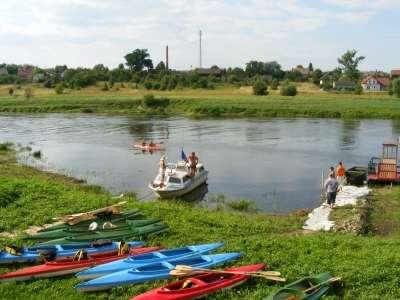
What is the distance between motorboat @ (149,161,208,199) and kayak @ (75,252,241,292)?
12.8m

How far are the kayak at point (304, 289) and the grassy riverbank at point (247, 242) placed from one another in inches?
14.6

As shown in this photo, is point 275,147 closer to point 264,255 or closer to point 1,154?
point 1,154

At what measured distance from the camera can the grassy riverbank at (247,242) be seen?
12633 millimetres

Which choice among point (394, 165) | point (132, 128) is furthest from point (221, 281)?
point (132, 128)

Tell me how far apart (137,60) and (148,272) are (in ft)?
463

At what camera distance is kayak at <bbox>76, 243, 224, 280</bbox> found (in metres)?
13.2

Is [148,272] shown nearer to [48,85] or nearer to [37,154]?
[37,154]

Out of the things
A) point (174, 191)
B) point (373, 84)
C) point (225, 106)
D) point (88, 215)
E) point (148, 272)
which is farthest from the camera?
point (373, 84)

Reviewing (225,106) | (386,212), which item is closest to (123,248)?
(386,212)

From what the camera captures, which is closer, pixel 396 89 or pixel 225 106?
pixel 225 106

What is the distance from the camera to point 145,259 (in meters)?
14.0

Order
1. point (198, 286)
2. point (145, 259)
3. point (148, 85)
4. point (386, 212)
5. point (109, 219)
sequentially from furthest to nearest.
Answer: point (148, 85)
point (386, 212)
point (109, 219)
point (145, 259)
point (198, 286)

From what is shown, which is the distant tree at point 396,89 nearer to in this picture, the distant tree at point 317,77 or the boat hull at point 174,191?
the distant tree at point 317,77

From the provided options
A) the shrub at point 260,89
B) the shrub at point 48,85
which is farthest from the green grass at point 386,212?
the shrub at point 48,85
